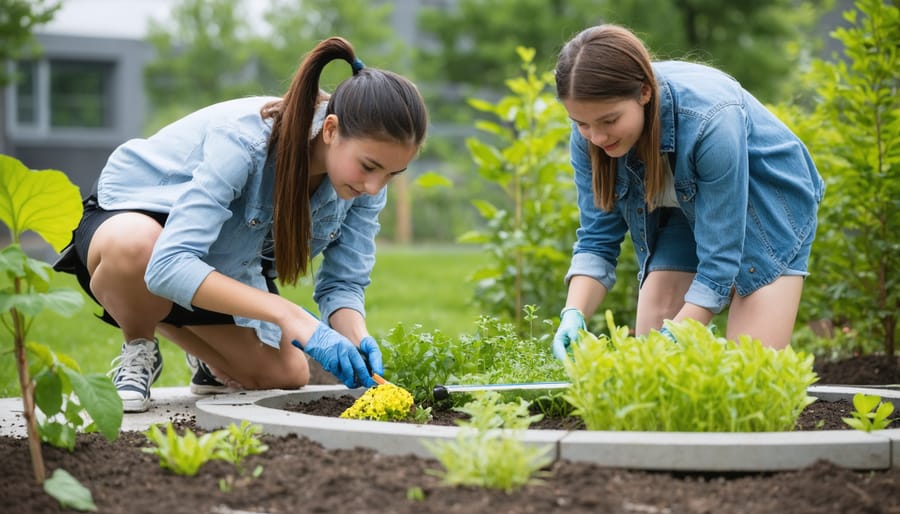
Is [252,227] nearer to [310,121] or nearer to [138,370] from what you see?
[310,121]

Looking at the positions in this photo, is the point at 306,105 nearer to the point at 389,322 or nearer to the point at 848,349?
the point at 848,349

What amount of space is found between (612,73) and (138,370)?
6.16ft

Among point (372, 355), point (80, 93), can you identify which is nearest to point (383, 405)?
point (372, 355)

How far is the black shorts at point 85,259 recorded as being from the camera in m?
3.24

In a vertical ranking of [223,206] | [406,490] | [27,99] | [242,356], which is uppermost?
[223,206]

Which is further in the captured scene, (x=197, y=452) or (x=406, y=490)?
(x=197, y=452)

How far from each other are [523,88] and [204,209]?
2.39 meters

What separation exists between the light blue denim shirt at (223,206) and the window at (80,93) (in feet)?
72.8

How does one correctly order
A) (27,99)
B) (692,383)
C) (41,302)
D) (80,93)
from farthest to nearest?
1. (80,93)
2. (27,99)
3. (692,383)
4. (41,302)

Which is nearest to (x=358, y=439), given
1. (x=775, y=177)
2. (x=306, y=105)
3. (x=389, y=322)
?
(x=306, y=105)

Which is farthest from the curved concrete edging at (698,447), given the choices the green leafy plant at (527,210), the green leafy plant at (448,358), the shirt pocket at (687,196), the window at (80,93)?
the window at (80,93)

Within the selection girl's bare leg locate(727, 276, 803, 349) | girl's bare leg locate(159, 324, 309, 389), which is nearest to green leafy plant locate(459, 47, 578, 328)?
girl's bare leg locate(159, 324, 309, 389)

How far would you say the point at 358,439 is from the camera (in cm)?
227

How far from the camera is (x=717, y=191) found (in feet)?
9.41
